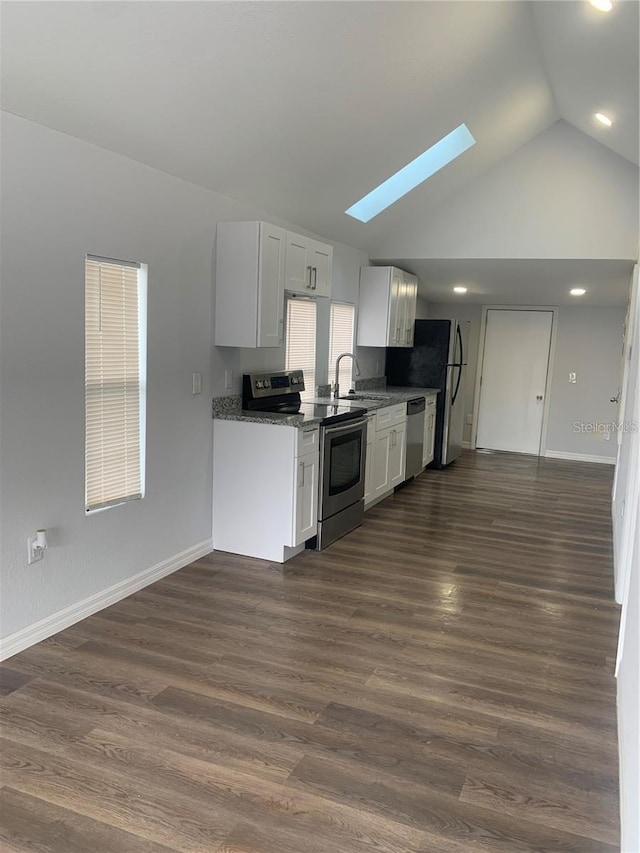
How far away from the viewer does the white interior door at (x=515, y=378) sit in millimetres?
8461

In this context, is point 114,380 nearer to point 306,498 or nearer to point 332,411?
point 306,498

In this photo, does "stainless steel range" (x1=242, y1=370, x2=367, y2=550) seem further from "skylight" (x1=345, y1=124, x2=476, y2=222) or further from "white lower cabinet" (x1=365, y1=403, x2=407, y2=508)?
"skylight" (x1=345, y1=124, x2=476, y2=222)

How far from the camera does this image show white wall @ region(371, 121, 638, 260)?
5711 mm

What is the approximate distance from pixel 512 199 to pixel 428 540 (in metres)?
3.32

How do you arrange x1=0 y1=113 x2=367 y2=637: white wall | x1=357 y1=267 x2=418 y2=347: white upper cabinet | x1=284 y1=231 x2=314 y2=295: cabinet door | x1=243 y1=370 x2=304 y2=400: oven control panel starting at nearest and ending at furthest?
x1=0 y1=113 x2=367 y2=637: white wall
x1=284 y1=231 x2=314 y2=295: cabinet door
x1=243 y1=370 x2=304 y2=400: oven control panel
x1=357 y1=267 x2=418 y2=347: white upper cabinet

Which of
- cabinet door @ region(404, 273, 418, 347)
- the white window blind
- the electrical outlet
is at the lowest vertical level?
the electrical outlet

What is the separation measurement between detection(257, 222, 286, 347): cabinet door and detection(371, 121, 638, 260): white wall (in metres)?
2.46

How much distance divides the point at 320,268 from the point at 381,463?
176 cm

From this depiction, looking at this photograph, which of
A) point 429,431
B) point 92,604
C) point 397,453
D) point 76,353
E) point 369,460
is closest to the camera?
point 76,353

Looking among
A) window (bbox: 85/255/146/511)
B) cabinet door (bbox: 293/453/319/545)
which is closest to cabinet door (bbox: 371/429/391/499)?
cabinet door (bbox: 293/453/319/545)

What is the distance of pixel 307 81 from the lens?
3.42 metres

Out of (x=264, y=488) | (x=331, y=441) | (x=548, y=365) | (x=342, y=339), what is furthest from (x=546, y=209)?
(x=264, y=488)

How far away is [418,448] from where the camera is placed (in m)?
6.75

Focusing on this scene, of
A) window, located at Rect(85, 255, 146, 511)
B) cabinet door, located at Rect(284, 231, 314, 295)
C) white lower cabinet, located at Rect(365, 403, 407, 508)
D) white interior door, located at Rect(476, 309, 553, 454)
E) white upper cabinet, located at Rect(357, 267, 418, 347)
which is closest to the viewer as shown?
window, located at Rect(85, 255, 146, 511)
